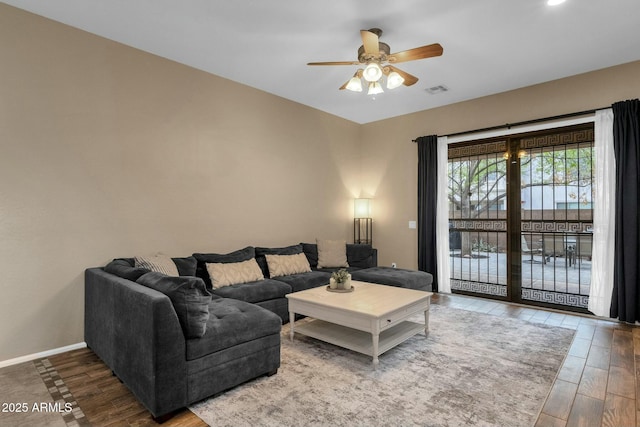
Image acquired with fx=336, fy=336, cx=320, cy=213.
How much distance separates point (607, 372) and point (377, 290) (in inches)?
80.5

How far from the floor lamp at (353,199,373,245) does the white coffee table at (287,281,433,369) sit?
2985 mm

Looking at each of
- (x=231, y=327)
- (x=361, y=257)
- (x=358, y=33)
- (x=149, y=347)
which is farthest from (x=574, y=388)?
(x=358, y=33)

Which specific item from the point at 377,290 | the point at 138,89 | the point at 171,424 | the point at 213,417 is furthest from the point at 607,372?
the point at 138,89

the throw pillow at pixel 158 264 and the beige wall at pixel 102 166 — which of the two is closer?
the beige wall at pixel 102 166

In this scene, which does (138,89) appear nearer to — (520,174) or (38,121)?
(38,121)

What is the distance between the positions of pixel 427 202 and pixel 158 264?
4317mm

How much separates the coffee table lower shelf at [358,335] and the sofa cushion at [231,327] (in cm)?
68

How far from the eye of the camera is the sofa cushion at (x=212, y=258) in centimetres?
403

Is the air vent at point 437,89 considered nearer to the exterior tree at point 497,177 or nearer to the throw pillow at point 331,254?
the exterior tree at point 497,177

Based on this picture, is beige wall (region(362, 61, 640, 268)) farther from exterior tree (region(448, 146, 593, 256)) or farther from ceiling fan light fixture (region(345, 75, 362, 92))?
ceiling fan light fixture (region(345, 75, 362, 92))

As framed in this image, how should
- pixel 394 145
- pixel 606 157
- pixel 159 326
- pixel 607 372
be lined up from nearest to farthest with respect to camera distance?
1. pixel 159 326
2. pixel 607 372
3. pixel 606 157
4. pixel 394 145

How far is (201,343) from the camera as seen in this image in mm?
2275

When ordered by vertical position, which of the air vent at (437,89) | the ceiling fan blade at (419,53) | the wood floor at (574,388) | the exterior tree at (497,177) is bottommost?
the wood floor at (574,388)

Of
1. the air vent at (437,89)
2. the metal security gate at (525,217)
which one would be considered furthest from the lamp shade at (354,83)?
the metal security gate at (525,217)
